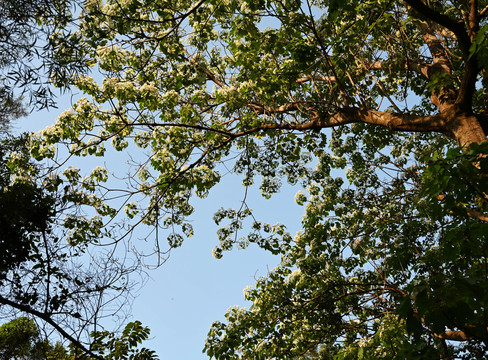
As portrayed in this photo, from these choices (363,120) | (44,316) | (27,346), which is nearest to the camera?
(44,316)

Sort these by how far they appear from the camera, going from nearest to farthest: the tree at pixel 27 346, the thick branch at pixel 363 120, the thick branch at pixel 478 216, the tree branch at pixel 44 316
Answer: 1. the tree branch at pixel 44 316
2. the tree at pixel 27 346
3. the thick branch at pixel 478 216
4. the thick branch at pixel 363 120

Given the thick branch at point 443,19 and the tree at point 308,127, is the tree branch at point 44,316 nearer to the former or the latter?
the tree at point 308,127

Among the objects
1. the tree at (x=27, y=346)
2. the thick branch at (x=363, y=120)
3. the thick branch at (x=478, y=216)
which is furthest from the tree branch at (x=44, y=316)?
the thick branch at (x=478, y=216)

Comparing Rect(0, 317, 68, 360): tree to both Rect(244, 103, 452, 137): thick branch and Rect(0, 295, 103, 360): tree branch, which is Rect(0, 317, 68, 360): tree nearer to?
Rect(0, 295, 103, 360): tree branch

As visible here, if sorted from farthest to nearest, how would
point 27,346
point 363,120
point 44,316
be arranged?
point 363,120
point 27,346
point 44,316

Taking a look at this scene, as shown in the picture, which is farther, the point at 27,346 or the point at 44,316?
the point at 27,346

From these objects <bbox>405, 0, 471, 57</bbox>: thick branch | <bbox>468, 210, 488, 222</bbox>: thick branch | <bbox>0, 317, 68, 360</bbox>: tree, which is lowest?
<bbox>0, 317, 68, 360</bbox>: tree

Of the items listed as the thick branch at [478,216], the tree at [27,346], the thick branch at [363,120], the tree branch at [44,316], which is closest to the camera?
the tree branch at [44,316]

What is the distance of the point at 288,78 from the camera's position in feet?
22.4

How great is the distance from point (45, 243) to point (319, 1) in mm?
6889

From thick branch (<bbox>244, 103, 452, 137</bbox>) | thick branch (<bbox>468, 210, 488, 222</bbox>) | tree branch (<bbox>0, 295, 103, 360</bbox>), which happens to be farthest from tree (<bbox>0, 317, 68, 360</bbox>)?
thick branch (<bbox>468, 210, 488, 222</bbox>)

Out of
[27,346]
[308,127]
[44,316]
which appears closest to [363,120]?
[308,127]

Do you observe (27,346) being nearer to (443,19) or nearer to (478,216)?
(478,216)

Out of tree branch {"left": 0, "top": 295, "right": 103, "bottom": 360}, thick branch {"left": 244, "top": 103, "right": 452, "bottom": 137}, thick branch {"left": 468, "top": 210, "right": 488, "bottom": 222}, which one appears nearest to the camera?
tree branch {"left": 0, "top": 295, "right": 103, "bottom": 360}
